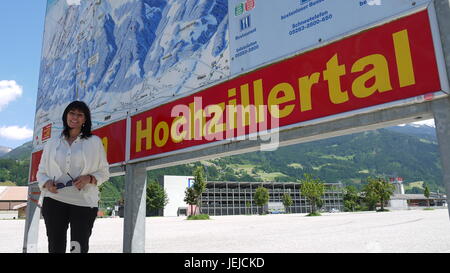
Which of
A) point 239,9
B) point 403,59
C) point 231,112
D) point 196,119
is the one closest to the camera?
point 403,59

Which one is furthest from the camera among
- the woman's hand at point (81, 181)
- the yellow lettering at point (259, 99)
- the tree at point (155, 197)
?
the tree at point (155, 197)

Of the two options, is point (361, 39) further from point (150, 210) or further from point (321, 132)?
point (150, 210)

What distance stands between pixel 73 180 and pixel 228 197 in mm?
79691

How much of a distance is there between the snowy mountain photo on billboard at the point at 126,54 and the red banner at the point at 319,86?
13.5 inches

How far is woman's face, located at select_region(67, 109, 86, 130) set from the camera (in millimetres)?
2504

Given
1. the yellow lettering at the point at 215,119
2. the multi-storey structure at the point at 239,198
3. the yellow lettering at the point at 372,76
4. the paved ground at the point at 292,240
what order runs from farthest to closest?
the multi-storey structure at the point at 239,198
the paved ground at the point at 292,240
the yellow lettering at the point at 215,119
the yellow lettering at the point at 372,76

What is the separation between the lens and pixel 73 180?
7.44 feet

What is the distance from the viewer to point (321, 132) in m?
2.40

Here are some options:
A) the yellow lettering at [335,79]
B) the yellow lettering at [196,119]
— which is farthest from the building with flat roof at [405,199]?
the yellow lettering at [335,79]

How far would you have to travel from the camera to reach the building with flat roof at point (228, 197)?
7407cm

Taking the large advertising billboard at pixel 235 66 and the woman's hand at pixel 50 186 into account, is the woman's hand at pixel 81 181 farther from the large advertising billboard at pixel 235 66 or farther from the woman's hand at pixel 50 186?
the large advertising billboard at pixel 235 66

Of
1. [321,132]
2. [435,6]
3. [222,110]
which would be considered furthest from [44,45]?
[435,6]

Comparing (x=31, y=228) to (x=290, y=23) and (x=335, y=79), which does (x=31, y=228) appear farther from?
(x=335, y=79)

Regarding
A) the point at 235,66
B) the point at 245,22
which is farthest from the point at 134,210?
the point at 245,22
